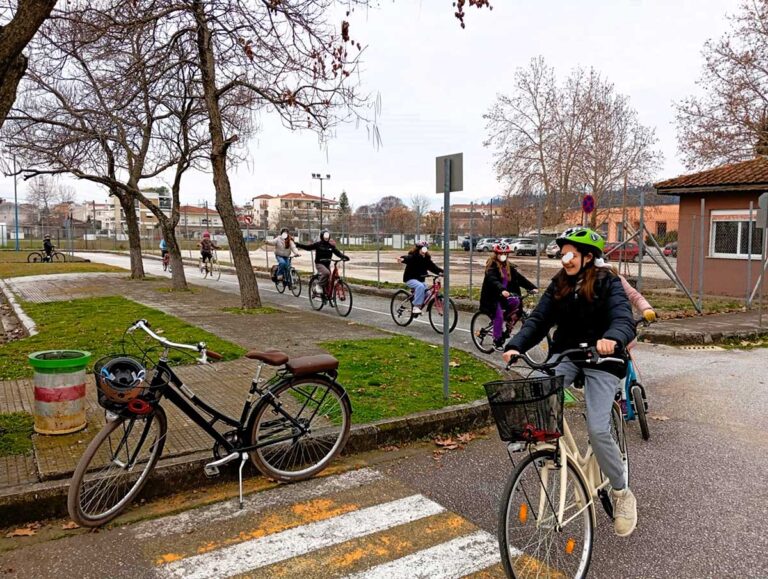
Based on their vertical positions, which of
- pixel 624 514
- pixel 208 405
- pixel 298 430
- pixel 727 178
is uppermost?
pixel 727 178

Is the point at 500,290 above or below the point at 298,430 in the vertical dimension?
above

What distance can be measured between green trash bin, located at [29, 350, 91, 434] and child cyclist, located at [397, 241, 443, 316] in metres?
7.02

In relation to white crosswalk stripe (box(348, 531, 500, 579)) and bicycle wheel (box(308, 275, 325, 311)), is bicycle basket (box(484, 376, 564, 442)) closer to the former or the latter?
white crosswalk stripe (box(348, 531, 500, 579))

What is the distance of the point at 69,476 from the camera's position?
13.6ft

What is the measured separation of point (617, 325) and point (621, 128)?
135 feet

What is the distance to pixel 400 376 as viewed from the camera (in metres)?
7.29

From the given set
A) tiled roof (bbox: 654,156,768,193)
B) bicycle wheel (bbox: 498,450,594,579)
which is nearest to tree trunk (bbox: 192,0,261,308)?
bicycle wheel (bbox: 498,450,594,579)

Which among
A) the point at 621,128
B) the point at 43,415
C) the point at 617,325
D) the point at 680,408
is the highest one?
the point at 621,128

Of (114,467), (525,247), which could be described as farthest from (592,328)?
(525,247)

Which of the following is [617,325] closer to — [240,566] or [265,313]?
[240,566]

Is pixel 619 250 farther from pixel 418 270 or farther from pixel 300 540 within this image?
pixel 300 540

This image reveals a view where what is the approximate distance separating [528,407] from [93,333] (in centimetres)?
920

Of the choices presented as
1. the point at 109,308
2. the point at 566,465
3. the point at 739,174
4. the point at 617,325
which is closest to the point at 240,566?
the point at 566,465

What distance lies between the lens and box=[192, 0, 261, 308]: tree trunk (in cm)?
1304
